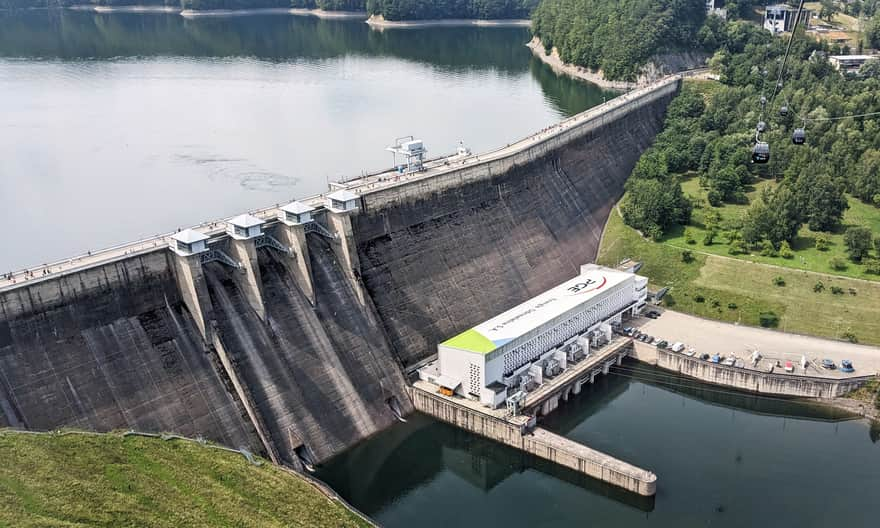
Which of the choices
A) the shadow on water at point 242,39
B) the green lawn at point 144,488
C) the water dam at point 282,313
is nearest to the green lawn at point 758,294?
the water dam at point 282,313

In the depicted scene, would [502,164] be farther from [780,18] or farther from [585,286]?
[780,18]

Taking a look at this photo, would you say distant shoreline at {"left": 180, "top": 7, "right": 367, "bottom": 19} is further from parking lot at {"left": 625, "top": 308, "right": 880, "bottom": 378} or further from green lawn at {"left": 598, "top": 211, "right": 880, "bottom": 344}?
parking lot at {"left": 625, "top": 308, "right": 880, "bottom": 378}

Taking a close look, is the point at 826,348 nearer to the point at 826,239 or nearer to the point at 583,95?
the point at 826,239

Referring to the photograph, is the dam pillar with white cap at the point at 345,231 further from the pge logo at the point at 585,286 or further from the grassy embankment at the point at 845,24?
the grassy embankment at the point at 845,24

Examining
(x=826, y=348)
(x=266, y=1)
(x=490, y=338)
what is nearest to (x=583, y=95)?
(x=826, y=348)

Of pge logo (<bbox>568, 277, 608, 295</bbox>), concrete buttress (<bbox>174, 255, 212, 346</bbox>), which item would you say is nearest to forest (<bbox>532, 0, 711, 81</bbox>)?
pge logo (<bbox>568, 277, 608, 295</bbox>)
